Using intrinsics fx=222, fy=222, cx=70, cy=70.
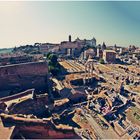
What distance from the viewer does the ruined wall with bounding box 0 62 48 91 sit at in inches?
1211

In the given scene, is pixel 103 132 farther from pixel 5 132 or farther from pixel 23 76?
pixel 23 76

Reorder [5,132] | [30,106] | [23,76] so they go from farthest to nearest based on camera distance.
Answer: [23,76] < [30,106] < [5,132]

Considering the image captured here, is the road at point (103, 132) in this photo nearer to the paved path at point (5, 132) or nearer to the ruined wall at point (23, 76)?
the paved path at point (5, 132)

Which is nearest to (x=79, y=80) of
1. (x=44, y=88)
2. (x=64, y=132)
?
(x=44, y=88)

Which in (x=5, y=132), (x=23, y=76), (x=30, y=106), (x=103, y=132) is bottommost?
(x=103, y=132)

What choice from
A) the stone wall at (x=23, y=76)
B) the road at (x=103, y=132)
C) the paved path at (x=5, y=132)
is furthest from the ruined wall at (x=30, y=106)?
the stone wall at (x=23, y=76)

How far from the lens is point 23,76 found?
32156 mm

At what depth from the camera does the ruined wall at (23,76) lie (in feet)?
101

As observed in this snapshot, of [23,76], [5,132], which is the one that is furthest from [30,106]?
[23,76]

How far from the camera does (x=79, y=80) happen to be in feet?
136

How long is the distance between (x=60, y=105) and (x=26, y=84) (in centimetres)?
689

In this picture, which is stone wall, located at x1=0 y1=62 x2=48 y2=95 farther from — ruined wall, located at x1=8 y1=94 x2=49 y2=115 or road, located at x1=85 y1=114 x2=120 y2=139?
road, located at x1=85 y1=114 x2=120 y2=139

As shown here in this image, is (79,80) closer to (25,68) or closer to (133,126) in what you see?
(25,68)

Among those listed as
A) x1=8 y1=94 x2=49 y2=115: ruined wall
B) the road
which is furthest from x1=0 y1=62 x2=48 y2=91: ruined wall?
the road
